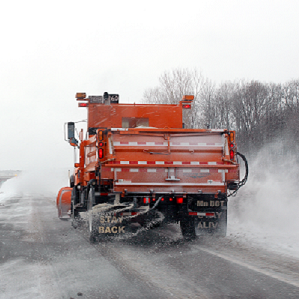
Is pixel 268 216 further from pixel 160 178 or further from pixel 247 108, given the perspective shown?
pixel 247 108

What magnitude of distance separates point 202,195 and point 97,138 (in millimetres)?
2377

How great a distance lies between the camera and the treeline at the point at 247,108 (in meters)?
29.6

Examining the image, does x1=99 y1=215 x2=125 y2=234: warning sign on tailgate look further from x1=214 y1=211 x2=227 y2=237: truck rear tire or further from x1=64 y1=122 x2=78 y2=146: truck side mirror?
x1=64 y1=122 x2=78 y2=146: truck side mirror

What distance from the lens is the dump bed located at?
24.0 ft

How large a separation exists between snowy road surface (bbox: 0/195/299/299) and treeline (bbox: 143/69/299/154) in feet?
71.5

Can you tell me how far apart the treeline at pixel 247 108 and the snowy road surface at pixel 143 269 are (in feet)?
71.5

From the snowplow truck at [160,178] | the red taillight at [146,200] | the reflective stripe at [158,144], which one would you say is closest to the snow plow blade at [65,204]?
the snowplow truck at [160,178]

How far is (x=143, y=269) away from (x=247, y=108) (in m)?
39.0

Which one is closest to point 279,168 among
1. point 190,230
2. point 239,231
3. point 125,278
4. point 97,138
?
point 239,231

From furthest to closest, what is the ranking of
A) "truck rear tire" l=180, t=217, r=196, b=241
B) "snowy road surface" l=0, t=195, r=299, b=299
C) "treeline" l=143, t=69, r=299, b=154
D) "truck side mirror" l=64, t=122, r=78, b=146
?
"treeline" l=143, t=69, r=299, b=154 → "truck side mirror" l=64, t=122, r=78, b=146 → "truck rear tire" l=180, t=217, r=196, b=241 → "snowy road surface" l=0, t=195, r=299, b=299

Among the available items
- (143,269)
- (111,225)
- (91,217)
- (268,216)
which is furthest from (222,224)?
(268,216)

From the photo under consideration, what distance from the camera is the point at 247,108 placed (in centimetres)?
4253

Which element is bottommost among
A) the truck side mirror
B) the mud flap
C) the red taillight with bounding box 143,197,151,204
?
the mud flap

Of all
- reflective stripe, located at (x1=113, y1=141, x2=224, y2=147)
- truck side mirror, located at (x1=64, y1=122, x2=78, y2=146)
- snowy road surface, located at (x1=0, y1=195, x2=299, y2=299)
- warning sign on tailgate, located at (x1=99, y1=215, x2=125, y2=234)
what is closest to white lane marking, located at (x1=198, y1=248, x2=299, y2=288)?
snowy road surface, located at (x1=0, y1=195, x2=299, y2=299)
